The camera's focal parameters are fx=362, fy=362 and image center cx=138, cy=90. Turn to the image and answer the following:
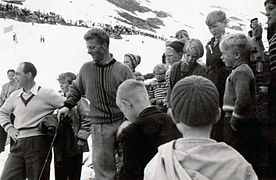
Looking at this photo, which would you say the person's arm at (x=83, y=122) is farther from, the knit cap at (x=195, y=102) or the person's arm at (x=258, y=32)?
the person's arm at (x=258, y=32)

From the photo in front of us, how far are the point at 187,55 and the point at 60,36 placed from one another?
1092 inches

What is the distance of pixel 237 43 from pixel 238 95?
1.65 ft

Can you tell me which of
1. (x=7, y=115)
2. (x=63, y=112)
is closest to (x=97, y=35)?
(x=63, y=112)

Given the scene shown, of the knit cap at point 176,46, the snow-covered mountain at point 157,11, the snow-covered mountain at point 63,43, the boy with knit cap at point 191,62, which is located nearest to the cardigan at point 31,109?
the boy with knit cap at point 191,62

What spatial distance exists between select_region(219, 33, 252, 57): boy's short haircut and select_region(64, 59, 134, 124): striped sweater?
104 cm

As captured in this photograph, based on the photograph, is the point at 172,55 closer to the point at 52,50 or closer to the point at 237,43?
the point at 237,43

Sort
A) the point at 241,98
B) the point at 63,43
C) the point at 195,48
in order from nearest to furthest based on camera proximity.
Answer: the point at 241,98 → the point at 195,48 → the point at 63,43

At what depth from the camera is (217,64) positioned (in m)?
4.10

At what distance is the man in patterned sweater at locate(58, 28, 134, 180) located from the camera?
12.1ft

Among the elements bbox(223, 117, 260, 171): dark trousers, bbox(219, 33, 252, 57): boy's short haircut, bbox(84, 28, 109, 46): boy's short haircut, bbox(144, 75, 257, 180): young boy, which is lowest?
bbox(223, 117, 260, 171): dark trousers

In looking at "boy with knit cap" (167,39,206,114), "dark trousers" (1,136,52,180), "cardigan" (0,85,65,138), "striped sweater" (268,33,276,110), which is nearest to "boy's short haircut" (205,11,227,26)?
"boy with knit cap" (167,39,206,114)

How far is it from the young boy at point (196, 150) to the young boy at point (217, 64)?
2.26m

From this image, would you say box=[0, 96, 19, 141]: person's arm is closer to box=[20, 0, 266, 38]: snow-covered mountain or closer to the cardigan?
the cardigan

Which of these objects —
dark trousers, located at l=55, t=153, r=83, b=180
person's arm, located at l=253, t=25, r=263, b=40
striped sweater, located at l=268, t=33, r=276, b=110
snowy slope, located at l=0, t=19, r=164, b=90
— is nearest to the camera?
striped sweater, located at l=268, t=33, r=276, b=110
